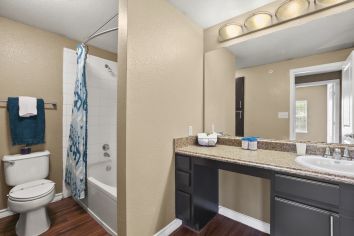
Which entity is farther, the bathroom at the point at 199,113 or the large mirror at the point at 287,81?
the large mirror at the point at 287,81

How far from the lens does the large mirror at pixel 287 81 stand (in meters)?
1.42

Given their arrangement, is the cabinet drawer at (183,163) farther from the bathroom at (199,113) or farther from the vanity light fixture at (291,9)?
the vanity light fixture at (291,9)

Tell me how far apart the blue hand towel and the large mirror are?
212 cm

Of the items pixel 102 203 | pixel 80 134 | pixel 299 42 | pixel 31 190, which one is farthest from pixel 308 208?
pixel 31 190

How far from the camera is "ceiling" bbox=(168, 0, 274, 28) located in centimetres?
169

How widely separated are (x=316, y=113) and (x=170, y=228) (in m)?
1.76

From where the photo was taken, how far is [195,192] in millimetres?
1619

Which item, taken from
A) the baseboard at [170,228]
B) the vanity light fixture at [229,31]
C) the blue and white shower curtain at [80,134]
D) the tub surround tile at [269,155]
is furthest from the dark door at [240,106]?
the blue and white shower curtain at [80,134]

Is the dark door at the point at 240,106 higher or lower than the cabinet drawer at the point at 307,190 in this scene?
higher

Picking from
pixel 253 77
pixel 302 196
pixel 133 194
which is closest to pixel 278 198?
pixel 302 196

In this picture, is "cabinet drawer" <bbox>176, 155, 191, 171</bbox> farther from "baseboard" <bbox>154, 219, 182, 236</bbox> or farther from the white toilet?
the white toilet

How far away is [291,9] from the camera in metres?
1.54

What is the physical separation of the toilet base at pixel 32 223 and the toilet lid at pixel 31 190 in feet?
0.60

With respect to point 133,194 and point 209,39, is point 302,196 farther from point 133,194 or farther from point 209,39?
point 209,39
